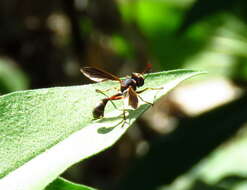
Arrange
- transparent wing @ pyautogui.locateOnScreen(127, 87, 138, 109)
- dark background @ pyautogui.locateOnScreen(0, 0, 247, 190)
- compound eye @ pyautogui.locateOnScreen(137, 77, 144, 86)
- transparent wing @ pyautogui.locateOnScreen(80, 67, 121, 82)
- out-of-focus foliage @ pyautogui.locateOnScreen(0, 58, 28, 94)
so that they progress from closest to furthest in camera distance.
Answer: transparent wing @ pyautogui.locateOnScreen(127, 87, 138, 109) < compound eye @ pyautogui.locateOnScreen(137, 77, 144, 86) < transparent wing @ pyautogui.locateOnScreen(80, 67, 121, 82) < dark background @ pyautogui.locateOnScreen(0, 0, 247, 190) < out-of-focus foliage @ pyautogui.locateOnScreen(0, 58, 28, 94)

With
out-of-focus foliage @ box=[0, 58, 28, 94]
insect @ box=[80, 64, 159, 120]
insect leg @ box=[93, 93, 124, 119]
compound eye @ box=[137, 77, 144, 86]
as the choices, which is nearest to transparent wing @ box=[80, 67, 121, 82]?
insect @ box=[80, 64, 159, 120]

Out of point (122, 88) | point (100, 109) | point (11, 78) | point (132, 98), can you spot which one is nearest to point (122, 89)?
point (122, 88)

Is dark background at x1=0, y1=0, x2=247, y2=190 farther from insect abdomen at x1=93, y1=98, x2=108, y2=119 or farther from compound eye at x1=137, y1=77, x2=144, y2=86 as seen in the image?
insect abdomen at x1=93, y1=98, x2=108, y2=119

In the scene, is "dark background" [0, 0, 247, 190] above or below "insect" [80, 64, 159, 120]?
above

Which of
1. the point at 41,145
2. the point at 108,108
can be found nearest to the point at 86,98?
the point at 108,108

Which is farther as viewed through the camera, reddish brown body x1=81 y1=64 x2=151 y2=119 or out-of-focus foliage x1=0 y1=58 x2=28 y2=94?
out-of-focus foliage x1=0 y1=58 x2=28 y2=94

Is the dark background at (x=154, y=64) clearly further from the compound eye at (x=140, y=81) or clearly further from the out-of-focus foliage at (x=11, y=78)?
the compound eye at (x=140, y=81)

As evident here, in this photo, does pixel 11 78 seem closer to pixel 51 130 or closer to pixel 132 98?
pixel 132 98
